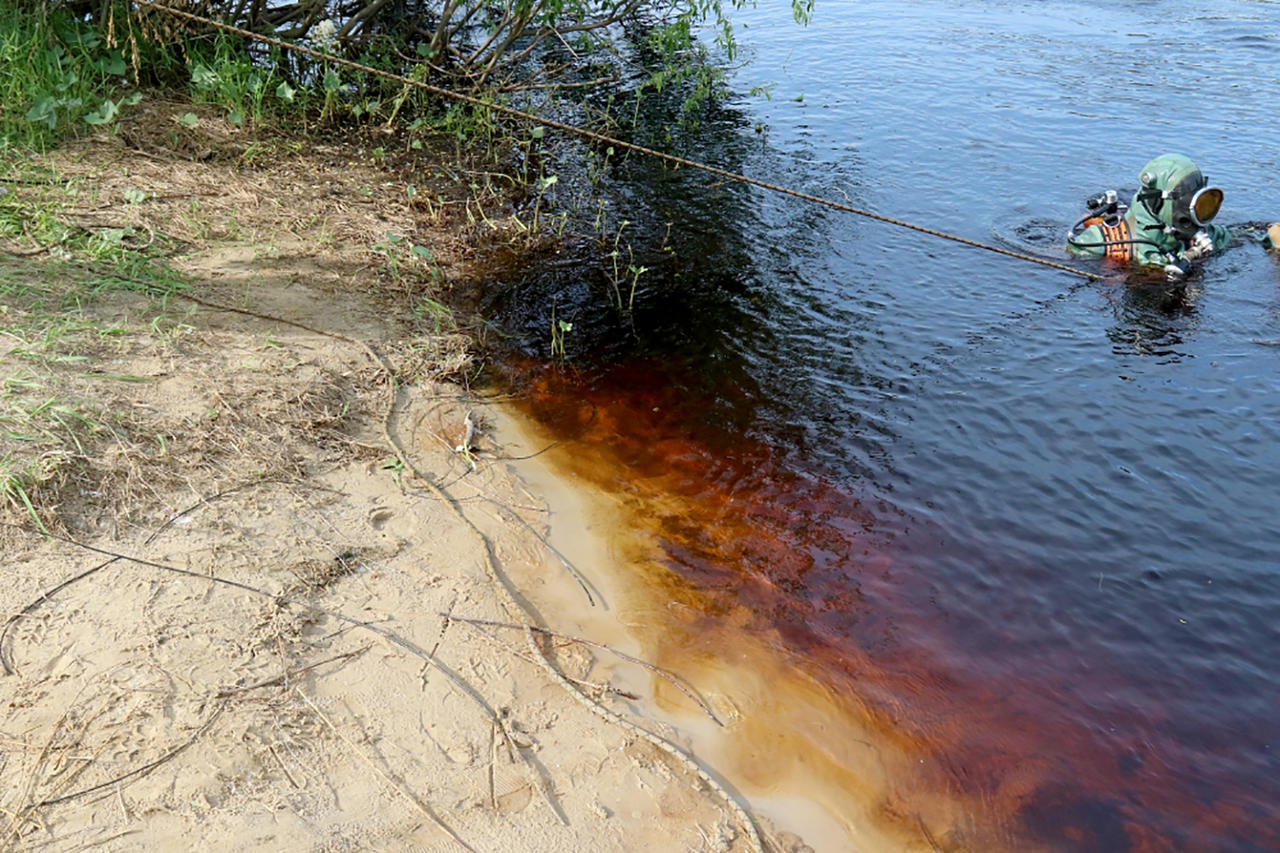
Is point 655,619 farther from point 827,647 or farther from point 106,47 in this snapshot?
point 106,47

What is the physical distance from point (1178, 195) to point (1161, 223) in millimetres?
226

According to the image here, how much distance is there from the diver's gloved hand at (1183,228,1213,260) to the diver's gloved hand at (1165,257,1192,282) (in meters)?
0.13

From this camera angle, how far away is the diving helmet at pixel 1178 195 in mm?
6652

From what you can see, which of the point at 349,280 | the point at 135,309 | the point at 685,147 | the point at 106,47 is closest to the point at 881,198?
the point at 685,147

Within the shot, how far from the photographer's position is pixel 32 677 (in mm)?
2930

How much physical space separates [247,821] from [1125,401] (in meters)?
4.97

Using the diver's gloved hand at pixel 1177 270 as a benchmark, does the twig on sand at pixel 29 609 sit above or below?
above

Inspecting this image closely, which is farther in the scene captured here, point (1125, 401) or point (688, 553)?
point (1125, 401)

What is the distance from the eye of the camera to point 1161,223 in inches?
269

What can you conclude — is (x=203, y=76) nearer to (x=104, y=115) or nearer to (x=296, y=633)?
(x=104, y=115)

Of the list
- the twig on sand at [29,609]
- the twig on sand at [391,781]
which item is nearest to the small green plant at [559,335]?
the twig on sand at [29,609]

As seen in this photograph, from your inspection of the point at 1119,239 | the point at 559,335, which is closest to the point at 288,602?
the point at 559,335

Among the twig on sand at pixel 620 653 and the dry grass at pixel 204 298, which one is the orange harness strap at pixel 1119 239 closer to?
the dry grass at pixel 204 298

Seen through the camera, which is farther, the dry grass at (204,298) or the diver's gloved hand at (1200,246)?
the diver's gloved hand at (1200,246)
